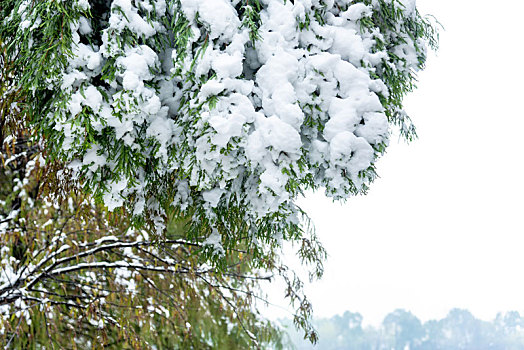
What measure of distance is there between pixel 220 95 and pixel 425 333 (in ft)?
63.9

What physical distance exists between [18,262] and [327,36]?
3.71 metres

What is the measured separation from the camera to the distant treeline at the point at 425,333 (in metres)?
14.4

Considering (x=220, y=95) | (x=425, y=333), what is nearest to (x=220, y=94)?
(x=220, y=95)

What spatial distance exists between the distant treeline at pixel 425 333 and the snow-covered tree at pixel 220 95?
12.9m

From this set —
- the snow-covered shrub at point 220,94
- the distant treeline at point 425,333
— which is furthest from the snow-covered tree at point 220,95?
the distant treeline at point 425,333

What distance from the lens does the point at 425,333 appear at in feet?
61.6

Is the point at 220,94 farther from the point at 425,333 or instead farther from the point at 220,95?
the point at 425,333

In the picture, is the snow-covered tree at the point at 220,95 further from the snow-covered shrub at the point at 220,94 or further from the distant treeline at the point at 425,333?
the distant treeline at the point at 425,333

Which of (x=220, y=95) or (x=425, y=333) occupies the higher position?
(x=425, y=333)

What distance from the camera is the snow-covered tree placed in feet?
4.27

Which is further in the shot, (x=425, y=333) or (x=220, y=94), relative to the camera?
(x=425, y=333)

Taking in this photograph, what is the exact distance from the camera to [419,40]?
5.52ft

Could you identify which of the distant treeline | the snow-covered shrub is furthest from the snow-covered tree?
the distant treeline

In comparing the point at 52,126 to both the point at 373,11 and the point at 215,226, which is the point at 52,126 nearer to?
the point at 215,226
